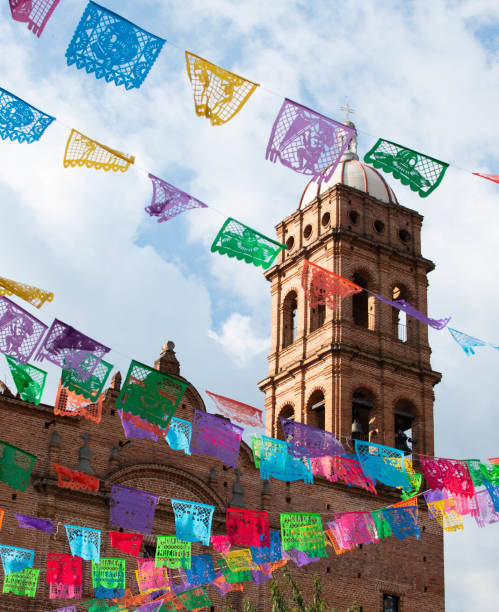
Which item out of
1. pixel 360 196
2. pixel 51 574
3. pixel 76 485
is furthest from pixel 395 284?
pixel 51 574

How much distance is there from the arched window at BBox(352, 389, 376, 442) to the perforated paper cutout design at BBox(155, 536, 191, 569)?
39.9 ft

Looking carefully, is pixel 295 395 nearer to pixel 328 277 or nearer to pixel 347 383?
pixel 347 383

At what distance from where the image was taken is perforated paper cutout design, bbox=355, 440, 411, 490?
23.3m

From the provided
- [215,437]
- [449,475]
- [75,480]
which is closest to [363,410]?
[449,475]

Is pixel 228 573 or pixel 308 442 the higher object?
pixel 308 442

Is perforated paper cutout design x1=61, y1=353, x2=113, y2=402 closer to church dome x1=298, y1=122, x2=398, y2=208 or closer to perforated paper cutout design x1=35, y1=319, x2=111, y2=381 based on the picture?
perforated paper cutout design x1=35, y1=319, x2=111, y2=381

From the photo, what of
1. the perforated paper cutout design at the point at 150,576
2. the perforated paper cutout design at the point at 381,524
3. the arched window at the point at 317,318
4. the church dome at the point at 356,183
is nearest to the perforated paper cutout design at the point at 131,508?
the perforated paper cutout design at the point at 150,576

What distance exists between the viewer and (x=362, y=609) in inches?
1046

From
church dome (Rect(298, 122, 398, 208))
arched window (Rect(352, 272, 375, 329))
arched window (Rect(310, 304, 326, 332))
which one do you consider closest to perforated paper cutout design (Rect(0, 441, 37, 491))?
arched window (Rect(310, 304, 326, 332))

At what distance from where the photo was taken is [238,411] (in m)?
22.2

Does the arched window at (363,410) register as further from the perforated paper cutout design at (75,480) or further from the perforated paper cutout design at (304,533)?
the perforated paper cutout design at (75,480)

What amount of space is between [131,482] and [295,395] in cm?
1003

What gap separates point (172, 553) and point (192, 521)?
744mm

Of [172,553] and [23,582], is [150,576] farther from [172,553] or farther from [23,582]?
[23,582]
